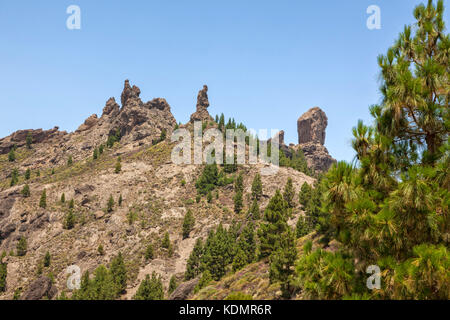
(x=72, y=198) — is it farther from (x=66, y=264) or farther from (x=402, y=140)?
(x=402, y=140)

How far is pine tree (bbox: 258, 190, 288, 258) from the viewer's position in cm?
4654

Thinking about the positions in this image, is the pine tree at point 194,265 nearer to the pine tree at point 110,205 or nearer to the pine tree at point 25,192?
the pine tree at point 110,205

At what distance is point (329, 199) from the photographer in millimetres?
9852

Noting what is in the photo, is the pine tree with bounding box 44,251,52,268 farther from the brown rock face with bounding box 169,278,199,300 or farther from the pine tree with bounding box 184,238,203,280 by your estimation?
the brown rock face with bounding box 169,278,199,300

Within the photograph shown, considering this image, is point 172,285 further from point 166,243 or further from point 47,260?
point 47,260

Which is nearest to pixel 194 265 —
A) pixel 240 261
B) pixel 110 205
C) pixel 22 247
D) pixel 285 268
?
pixel 240 261

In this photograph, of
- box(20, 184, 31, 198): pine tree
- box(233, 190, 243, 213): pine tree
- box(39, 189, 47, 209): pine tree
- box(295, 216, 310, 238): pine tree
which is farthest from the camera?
box(20, 184, 31, 198): pine tree

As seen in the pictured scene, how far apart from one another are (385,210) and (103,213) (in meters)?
121

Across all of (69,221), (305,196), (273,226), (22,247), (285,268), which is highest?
(305,196)

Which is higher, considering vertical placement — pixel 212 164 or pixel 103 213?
pixel 212 164

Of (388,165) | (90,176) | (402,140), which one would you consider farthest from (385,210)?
(90,176)

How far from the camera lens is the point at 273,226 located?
153 ft

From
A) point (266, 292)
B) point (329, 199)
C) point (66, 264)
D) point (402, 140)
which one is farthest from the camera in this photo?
point (66, 264)

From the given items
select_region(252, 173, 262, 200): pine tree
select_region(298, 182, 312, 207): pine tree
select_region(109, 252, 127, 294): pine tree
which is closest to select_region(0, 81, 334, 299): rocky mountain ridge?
select_region(252, 173, 262, 200): pine tree
